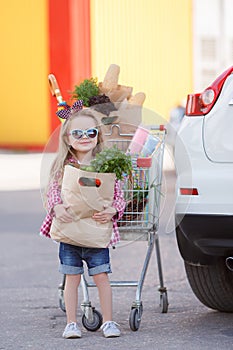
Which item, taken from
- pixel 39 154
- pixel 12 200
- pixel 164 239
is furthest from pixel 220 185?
pixel 39 154

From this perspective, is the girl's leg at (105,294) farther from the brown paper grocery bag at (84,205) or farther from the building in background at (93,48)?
the building in background at (93,48)

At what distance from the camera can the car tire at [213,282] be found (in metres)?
5.23

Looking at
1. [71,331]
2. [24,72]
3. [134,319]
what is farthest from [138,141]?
[24,72]

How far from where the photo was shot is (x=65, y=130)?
16.5 feet

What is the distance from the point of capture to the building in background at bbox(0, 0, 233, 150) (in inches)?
762

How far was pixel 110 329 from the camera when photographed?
492 cm

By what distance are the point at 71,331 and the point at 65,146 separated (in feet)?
3.18

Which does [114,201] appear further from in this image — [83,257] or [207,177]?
[207,177]

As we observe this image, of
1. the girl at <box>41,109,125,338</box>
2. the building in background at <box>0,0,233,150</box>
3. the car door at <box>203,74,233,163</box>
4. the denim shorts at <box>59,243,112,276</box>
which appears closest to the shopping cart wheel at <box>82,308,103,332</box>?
the girl at <box>41,109,125,338</box>

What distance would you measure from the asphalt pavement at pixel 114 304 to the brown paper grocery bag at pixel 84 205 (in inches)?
13.1

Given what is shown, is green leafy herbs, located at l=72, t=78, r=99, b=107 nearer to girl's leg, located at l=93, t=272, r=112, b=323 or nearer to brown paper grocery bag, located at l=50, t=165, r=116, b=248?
brown paper grocery bag, located at l=50, t=165, r=116, b=248

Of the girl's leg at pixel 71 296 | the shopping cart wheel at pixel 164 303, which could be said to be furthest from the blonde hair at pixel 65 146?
the shopping cart wheel at pixel 164 303

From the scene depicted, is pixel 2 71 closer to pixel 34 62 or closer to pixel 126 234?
pixel 34 62

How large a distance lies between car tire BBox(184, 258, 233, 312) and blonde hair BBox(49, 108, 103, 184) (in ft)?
2.76
